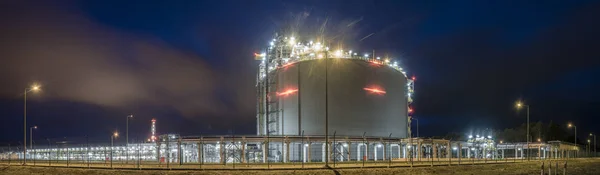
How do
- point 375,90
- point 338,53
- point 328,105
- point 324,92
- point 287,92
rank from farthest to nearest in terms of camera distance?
point 338,53
point 375,90
point 287,92
point 324,92
point 328,105

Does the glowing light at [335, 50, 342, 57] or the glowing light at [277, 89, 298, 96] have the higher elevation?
the glowing light at [335, 50, 342, 57]

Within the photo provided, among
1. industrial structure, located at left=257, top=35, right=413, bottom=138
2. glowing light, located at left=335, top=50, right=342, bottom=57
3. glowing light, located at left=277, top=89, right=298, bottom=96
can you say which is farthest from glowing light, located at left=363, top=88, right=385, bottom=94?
glowing light, located at left=277, top=89, right=298, bottom=96

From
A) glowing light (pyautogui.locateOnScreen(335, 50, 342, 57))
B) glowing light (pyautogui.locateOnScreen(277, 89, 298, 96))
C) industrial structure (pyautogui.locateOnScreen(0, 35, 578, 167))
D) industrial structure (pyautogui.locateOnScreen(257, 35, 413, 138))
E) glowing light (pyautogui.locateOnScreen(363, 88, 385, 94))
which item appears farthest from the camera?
glowing light (pyautogui.locateOnScreen(335, 50, 342, 57))

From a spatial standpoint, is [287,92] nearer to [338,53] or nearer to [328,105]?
[328,105]

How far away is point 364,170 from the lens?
37.3 metres

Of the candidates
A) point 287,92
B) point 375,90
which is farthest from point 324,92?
point 375,90

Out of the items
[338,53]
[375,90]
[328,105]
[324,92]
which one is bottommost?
[328,105]

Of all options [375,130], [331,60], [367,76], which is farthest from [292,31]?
[375,130]

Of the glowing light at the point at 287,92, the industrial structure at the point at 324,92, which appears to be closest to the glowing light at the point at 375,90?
the industrial structure at the point at 324,92

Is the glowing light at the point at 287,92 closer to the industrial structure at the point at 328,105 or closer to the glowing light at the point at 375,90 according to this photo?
the industrial structure at the point at 328,105

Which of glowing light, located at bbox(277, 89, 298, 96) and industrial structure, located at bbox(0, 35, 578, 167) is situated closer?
industrial structure, located at bbox(0, 35, 578, 167)

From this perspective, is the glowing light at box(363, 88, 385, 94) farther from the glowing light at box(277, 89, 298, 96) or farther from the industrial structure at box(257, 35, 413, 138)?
the glowing light at box(277, 89, 298, 96)

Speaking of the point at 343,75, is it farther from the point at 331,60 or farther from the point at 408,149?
the point at 408,149

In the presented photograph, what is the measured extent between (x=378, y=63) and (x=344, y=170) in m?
53.8
